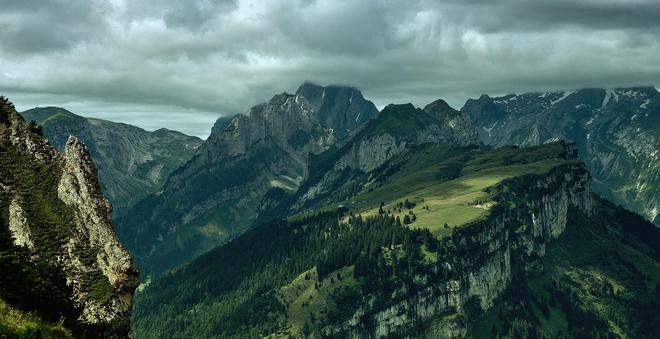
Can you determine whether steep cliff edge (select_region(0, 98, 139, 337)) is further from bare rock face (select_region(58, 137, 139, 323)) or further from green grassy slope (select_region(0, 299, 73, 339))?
green grassy slope (select_region(0, 299, 73, 339))

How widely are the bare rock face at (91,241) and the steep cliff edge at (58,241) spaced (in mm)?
93

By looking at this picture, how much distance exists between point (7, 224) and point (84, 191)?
334 inches

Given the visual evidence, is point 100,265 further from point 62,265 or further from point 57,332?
point 57,332

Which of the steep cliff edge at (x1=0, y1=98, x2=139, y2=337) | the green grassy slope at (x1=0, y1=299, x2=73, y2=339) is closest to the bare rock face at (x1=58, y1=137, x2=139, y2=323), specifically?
the steep cliff edge at (x1=0, y1=98, x2=139, y2=337)

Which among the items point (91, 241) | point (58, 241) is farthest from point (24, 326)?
point (91, 241)

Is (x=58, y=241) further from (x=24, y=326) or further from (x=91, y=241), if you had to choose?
(x=24, y=326)

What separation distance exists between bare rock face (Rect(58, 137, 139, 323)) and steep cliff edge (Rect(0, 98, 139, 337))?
0.31 feet

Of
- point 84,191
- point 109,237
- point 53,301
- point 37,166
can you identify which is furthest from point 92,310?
point 37,166

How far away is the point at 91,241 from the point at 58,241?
10.9ft

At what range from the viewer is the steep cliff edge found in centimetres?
6469

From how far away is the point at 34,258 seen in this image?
219 feet

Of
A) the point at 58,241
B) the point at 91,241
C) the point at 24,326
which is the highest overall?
the point at 58,241

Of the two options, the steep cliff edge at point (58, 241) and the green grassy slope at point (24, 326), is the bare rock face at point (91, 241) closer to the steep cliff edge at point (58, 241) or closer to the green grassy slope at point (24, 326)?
the steep cliff edge at point (58, 241)

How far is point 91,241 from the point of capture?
72250mm
